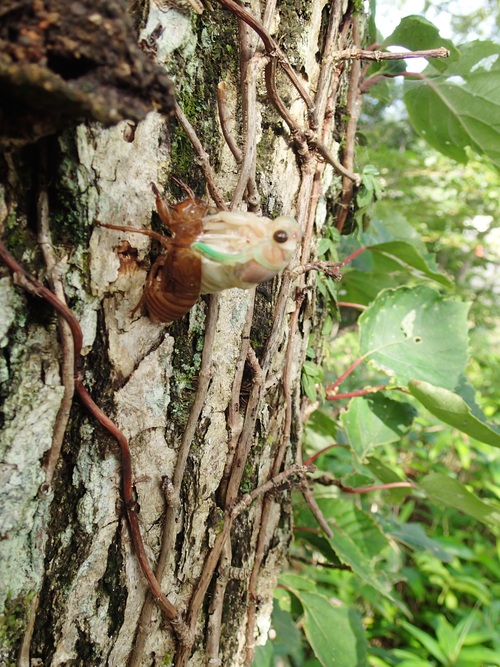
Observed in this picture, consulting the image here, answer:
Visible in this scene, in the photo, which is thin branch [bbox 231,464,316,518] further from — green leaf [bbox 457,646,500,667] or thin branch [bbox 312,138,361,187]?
green leaf [bbox 457,646,500,667]

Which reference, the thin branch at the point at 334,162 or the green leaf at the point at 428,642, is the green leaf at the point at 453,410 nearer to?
the thin branch at the point at 334,162

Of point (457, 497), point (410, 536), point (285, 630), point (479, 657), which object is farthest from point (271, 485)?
point (479, 657)

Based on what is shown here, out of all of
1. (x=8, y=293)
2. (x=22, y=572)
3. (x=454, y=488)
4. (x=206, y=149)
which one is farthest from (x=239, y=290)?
(x=454, y=488)

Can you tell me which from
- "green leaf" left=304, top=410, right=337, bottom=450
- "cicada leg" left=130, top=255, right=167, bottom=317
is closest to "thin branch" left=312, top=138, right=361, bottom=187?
"cicada leg" left=130, top=255, right=167, bottom=317

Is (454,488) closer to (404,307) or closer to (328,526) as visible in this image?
(328,526)

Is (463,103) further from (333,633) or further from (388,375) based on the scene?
(333,633)

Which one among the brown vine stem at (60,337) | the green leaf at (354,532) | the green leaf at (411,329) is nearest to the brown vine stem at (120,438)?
the brown vine stem at (60,337)
